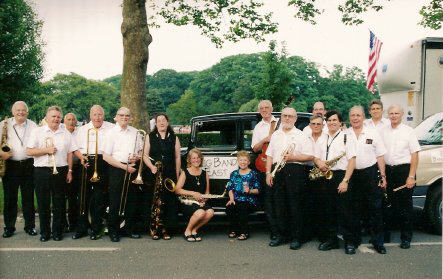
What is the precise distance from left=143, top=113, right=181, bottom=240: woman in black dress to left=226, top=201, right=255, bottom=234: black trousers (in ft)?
2.89

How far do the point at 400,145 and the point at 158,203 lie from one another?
12.3 ft

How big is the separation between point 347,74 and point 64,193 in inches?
3636

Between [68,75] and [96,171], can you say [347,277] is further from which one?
[68,75]

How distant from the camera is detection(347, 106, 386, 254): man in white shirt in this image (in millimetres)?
6508

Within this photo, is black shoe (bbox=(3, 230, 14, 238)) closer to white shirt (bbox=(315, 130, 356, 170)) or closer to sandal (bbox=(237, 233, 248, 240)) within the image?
sandal (bbox=(237, 233, 248, 240))

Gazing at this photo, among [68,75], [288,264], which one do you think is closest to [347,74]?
[68,75]

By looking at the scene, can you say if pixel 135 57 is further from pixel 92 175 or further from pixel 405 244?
pixel 405 244

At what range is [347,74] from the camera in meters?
94.4

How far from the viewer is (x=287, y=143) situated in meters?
6.80

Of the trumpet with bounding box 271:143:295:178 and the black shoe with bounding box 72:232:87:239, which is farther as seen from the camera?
the black shoe with bounding box 72:232:87:239

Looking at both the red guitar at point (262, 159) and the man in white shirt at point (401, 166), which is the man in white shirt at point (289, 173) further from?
the man in white shirt at point (401, 166)

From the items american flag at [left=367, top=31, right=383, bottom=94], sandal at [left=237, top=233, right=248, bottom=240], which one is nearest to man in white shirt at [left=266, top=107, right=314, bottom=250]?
sandal at [left=237, top=233, right=248, bottom=240]

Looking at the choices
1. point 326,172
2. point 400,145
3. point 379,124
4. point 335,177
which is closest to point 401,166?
point 400,145

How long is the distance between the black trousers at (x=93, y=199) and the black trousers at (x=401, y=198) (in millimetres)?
4345
